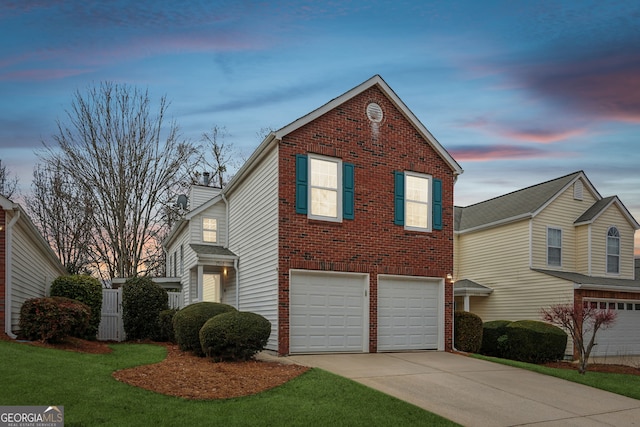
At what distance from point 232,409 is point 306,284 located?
22.5ft

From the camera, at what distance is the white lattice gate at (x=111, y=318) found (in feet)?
63.6

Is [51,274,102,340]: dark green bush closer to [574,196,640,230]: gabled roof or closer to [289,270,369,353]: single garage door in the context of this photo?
[289,270,369,353]: single garage door

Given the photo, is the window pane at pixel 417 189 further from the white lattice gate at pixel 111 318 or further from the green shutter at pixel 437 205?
the white lattice gate at pixel 111 318

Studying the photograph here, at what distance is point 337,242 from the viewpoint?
15203 millimetres

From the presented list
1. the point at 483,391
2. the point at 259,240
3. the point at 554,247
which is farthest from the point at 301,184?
the point at 554,247

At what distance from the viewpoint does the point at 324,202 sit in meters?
15.2

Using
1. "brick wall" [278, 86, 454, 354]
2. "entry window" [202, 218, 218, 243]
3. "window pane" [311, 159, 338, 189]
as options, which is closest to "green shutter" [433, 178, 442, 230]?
"brick wall" [278, 86, 454, 354]

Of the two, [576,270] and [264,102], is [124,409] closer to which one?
[264,102]

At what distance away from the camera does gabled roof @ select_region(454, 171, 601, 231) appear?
23844 millimetres

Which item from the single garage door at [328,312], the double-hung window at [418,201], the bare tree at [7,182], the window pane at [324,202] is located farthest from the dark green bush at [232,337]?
the bare tree at [7,182]

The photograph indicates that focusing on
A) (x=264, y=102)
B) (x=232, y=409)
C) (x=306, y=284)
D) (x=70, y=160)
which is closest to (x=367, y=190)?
(x=306, y=284)

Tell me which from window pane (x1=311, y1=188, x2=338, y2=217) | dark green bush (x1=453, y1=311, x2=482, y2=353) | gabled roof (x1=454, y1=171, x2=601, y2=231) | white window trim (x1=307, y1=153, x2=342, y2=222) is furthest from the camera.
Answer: gabled roof (x1=454, y1=171, x2=601, y2=231)

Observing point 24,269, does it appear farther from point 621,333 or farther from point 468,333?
point 621,333

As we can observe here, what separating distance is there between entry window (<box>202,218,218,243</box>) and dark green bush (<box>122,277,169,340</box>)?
285 cm
